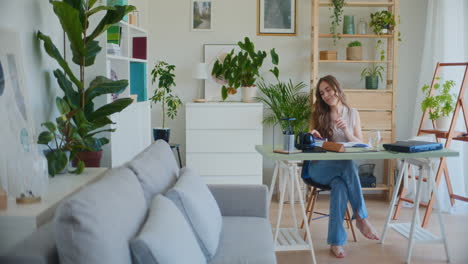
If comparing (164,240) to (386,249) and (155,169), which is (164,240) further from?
(386,249)

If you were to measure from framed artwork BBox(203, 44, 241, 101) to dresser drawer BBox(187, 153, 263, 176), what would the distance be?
0.74 metres

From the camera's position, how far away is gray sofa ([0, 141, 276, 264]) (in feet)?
5.05

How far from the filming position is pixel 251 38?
606cm

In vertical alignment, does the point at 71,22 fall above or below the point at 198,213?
above

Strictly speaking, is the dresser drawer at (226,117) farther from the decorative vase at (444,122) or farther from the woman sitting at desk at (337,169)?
the decorative vase at (444,122)

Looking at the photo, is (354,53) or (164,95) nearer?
(354,53)

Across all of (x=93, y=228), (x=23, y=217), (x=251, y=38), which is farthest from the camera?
(x=251, y=38)

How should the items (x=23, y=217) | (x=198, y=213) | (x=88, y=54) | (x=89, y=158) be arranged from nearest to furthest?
1. (x=23, y=217)
2. (x=198, y=213)
3. (x=88, y=54)
4. (x=89, y=158)

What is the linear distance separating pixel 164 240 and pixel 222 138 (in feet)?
12.7

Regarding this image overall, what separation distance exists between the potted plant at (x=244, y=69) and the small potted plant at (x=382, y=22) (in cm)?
113

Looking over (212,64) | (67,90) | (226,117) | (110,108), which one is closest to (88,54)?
(67,90)

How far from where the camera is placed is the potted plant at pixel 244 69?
223 inches

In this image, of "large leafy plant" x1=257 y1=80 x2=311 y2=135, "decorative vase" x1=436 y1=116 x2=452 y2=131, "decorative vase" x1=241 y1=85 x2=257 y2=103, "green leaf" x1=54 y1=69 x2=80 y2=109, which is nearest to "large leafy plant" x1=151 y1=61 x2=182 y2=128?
"decorative vase" x1=241 y1=85 x2=257 y2=103

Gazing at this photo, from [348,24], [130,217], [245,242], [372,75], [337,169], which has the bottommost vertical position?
[245,242]
